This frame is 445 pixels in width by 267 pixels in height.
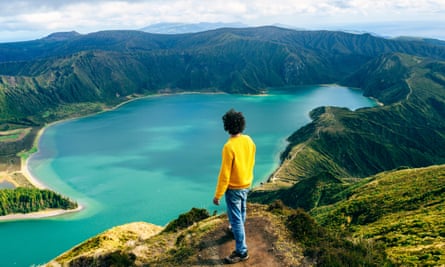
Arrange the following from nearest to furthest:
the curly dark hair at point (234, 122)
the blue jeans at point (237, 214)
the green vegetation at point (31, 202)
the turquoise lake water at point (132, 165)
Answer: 1. the curly dark hair at point (234, 122)
2. the blue jeans at point (237, 214)
3. the turquoise lake water at point (132, 165)
4. the green vegetation at point (31, 202)

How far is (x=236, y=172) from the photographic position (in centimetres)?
1078

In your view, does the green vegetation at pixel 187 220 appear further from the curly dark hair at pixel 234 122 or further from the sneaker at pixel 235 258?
the curly dark hair at pixel 234 122

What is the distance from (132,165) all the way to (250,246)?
91362 millimetres

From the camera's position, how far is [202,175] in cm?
8938

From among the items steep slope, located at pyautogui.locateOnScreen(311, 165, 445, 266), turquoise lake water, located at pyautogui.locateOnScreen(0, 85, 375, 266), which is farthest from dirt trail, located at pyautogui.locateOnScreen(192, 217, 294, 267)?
turquoise lake water, located at pyautogui.locateOnScreen(0, 85, 375, 266)

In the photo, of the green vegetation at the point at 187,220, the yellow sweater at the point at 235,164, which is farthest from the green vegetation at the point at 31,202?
the yellow sweater at the point at 235,164

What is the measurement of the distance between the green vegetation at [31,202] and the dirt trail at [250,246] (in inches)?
2744

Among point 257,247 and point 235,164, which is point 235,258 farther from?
point 235,164

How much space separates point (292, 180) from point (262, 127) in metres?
54.5

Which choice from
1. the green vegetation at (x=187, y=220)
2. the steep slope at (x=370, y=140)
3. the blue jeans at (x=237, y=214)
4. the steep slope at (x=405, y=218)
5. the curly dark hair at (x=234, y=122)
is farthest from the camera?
the steep slope at (x=370, y=140)

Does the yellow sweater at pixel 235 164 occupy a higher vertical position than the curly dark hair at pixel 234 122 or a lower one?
lower

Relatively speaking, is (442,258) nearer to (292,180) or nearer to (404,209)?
(404,209)

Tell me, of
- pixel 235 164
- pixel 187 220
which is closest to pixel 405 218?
pixel 187 220

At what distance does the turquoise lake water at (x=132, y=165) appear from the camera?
67375 millimetres
